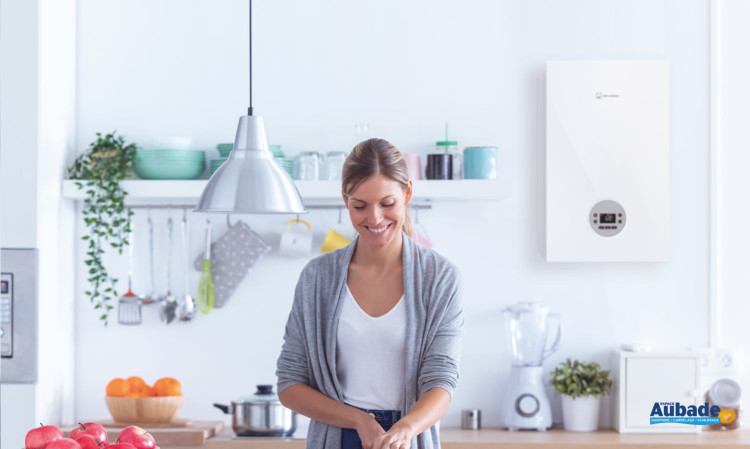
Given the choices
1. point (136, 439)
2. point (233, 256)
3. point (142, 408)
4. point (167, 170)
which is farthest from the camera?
point (233, 256)

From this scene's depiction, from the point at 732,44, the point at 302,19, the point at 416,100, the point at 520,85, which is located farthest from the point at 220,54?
the point at 732,44

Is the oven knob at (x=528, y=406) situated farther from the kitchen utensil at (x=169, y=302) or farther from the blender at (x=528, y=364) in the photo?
the kitchen utensil at (x=169, y=302)

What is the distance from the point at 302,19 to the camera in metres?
3.47

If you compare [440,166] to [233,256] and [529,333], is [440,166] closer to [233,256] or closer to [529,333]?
[529,333]

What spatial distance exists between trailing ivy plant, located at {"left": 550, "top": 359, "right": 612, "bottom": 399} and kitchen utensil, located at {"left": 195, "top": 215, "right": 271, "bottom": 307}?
1.20 m

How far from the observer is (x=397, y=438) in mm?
1753

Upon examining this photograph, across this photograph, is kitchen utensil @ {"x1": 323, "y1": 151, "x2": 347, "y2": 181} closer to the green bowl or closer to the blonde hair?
the green bowl

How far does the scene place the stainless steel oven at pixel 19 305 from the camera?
10.3 ft

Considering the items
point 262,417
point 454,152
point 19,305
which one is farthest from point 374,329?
point 19,305

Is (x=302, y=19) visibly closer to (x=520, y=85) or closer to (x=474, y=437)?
(x=520, y=85)

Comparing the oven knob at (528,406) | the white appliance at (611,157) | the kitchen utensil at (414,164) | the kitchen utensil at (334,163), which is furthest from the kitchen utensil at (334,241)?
the oven knob at (528,406)

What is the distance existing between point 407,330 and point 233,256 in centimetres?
163

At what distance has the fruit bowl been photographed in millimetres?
3189

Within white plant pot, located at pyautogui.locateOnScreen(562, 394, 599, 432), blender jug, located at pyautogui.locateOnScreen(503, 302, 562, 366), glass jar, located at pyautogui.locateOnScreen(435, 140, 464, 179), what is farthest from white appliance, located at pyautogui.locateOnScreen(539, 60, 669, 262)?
white plant pot, located at pyautogui.locateOnScreen(562, 394, 599, 432)
